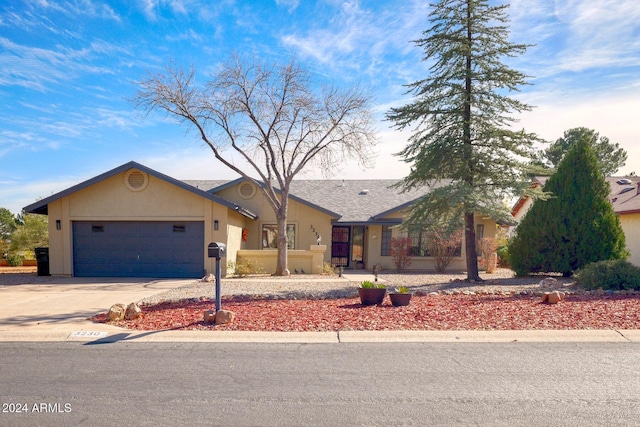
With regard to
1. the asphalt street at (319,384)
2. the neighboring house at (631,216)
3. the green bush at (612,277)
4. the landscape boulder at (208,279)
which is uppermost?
the neighboring house at (631,216)

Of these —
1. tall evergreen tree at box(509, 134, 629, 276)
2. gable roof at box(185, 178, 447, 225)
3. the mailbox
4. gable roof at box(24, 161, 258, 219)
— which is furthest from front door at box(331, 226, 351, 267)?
the mailbox

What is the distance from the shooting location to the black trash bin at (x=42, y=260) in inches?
642

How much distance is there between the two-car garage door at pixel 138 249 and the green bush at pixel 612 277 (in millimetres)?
12623

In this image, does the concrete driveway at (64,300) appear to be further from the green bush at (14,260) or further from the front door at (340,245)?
the green bush at (14,260)

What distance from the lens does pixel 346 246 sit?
21469 mm

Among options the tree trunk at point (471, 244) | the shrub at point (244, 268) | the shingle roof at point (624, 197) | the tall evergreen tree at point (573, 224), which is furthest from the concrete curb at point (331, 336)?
the shingle roof at point (624, 197)

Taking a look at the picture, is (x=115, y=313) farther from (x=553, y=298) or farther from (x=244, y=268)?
(x=553, y=298)

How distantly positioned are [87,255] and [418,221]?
1253cm

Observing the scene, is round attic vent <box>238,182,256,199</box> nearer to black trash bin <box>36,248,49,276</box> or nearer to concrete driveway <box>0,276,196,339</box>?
concrete driveway <box>0,276,196,339</box>

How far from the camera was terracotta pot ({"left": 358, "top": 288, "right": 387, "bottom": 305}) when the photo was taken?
906 centimetres

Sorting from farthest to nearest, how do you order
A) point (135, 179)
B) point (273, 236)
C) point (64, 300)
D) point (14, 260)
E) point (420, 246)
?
point (14, 260)
point (273, 236)
point (420, 246)
point (135, 179)
point (64, 300)

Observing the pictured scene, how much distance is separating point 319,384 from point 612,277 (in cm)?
993

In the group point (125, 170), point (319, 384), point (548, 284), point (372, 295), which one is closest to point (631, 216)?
point (548, 284)

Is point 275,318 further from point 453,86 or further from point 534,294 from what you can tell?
point 453,86
